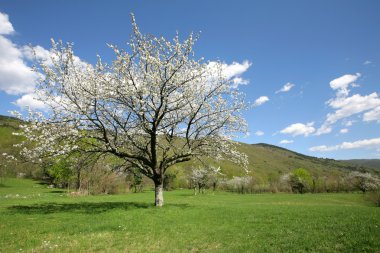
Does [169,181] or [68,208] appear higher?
[169,181]

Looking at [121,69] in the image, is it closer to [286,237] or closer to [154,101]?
[154,101]

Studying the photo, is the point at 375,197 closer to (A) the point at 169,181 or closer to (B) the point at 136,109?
(B) the point at 136,109

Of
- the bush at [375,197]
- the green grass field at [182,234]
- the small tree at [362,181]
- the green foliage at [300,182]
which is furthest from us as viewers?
the green foliage at [300,182]

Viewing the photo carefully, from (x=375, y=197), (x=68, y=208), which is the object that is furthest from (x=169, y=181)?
(x=68, y=208)

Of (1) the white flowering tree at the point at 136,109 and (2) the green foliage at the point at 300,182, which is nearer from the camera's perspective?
(1) the white flowering tree at the point at 136,109

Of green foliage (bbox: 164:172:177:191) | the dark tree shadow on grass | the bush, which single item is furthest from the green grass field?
green foliage (bbox: 164:172:177:191)

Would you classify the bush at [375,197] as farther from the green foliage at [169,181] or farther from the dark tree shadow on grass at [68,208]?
the green foliage at [169,181]

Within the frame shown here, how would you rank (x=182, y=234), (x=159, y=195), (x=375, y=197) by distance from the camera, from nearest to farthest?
(x=182, y=234) < (x=159, y=195) < (x=375, y=197)

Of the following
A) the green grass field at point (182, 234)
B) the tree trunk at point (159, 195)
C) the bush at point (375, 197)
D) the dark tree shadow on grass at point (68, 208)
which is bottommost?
the bush at point (375, 197)

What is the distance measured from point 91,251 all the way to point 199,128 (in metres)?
15.2

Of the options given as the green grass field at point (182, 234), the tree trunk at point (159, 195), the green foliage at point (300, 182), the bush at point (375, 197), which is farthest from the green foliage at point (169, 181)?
the green grass field at point (182, 234)

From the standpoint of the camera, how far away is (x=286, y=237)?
12.6 metres

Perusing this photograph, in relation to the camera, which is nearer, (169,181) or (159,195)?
(159,195)

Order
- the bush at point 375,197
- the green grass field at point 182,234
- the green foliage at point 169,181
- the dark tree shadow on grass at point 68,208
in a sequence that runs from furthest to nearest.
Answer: the green foliage at point 169,181 → the bush at point 375,197 → the dark tree shadow on grass at point 68,208 → the green grass field at point 182,234
